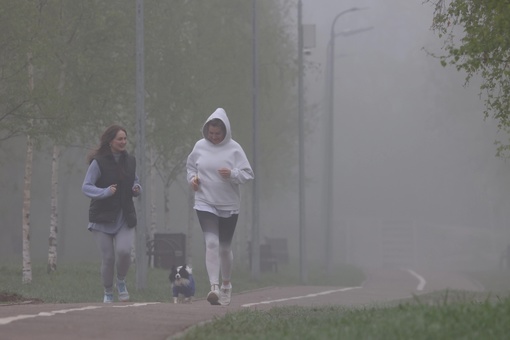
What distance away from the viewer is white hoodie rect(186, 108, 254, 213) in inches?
604

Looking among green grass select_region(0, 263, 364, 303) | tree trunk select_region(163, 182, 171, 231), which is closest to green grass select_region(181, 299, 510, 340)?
green grass select_region(0, 263, 364, 303)

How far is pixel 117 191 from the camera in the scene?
52.1ft

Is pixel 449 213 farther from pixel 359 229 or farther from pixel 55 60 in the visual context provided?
pixel 55 60

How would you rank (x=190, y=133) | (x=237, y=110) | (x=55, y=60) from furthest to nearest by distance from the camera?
1. (x=237, y=110)
2. (x=190, y=133)
3. (x=55, y=60)

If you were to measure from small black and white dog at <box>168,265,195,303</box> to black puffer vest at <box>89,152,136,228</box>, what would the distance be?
2.05m

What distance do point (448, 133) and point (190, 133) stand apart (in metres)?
28.6

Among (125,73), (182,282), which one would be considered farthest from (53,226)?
(182,282)

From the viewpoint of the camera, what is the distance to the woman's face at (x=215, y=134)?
50.6 ft

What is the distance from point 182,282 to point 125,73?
13.5m

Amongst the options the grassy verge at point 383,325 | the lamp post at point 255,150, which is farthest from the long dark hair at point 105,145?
the lamp post at point 255,150

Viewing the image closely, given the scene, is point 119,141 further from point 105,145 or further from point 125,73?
point 125,73

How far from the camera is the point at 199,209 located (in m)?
15.3

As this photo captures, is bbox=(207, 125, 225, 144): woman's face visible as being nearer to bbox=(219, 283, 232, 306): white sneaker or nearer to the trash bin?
bbox=(219, 283, 232, 306): white sneaker

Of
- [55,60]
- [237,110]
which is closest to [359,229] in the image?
[237,110]
